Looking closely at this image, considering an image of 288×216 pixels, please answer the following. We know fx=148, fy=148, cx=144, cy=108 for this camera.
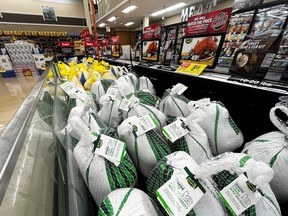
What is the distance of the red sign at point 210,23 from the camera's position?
948 millimetres

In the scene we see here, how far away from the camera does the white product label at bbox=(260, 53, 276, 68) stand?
727 millimetres

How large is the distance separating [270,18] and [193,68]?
476 mm

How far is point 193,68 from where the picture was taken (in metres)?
1.09

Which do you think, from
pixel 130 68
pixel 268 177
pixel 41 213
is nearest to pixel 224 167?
pixel 268 177

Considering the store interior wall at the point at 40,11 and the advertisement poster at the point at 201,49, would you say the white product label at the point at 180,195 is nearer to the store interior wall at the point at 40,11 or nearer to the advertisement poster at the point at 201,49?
the advertisement poster at the point at 201,49

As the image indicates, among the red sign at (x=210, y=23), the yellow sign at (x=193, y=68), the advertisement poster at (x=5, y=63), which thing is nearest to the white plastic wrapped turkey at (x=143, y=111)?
the yellow sign at (x=193, y=68)

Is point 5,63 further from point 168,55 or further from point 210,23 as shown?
point 210,23

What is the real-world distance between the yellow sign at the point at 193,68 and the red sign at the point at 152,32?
21.1 inches

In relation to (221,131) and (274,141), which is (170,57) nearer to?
(221,131)

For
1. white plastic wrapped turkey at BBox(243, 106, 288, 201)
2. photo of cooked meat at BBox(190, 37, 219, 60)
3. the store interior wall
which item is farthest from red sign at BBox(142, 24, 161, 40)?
the store interior wall

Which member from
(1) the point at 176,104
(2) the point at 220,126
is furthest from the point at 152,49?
(2) the point at 220,126

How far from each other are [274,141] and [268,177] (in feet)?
0.97

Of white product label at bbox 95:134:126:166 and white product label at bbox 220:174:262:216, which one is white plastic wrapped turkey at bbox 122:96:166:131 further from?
white product label at bbox 220:174:262:216

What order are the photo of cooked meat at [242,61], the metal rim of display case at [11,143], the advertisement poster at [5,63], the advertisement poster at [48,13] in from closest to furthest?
the metal rim of display case at [11,143] < the photo of cooked meat at [242,61] < the advertisement poster at [5,63] < the advertisement poster at [48,13]
